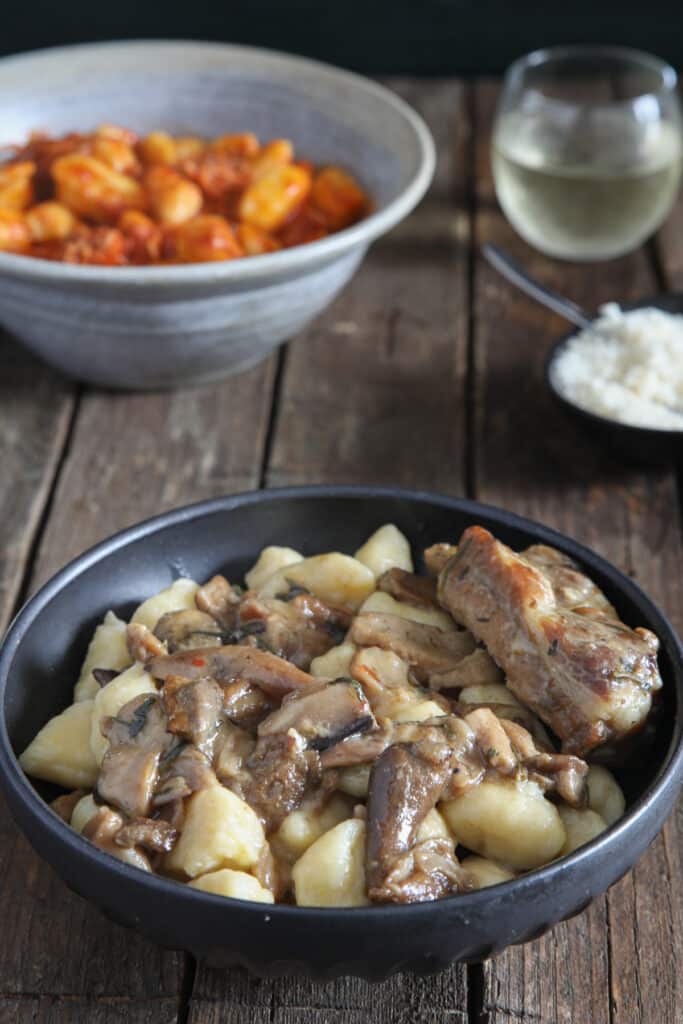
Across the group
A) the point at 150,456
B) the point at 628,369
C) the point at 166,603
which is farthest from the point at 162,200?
the point at 166,603

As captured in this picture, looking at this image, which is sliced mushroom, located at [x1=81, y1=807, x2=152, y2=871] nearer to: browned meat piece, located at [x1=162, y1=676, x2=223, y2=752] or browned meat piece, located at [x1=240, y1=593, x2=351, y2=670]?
browned meat piece, located at [x1=162, y1=676, x2=223, y2=752]

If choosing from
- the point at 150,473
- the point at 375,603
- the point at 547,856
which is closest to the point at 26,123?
the point at 150,473

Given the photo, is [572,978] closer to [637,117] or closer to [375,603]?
[375,603]

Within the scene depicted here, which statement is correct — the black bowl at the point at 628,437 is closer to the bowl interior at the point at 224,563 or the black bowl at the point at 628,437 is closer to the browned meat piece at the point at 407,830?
the bowl interior at the point at 224,563

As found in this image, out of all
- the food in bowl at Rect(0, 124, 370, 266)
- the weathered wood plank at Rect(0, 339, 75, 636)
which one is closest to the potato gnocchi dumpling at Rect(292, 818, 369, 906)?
the weathered wood plank at Rect(0, 339, 75, 636)

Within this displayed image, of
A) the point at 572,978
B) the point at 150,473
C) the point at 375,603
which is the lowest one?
the point at 150,473

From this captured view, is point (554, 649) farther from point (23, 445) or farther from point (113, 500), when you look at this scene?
point (23, 445)
